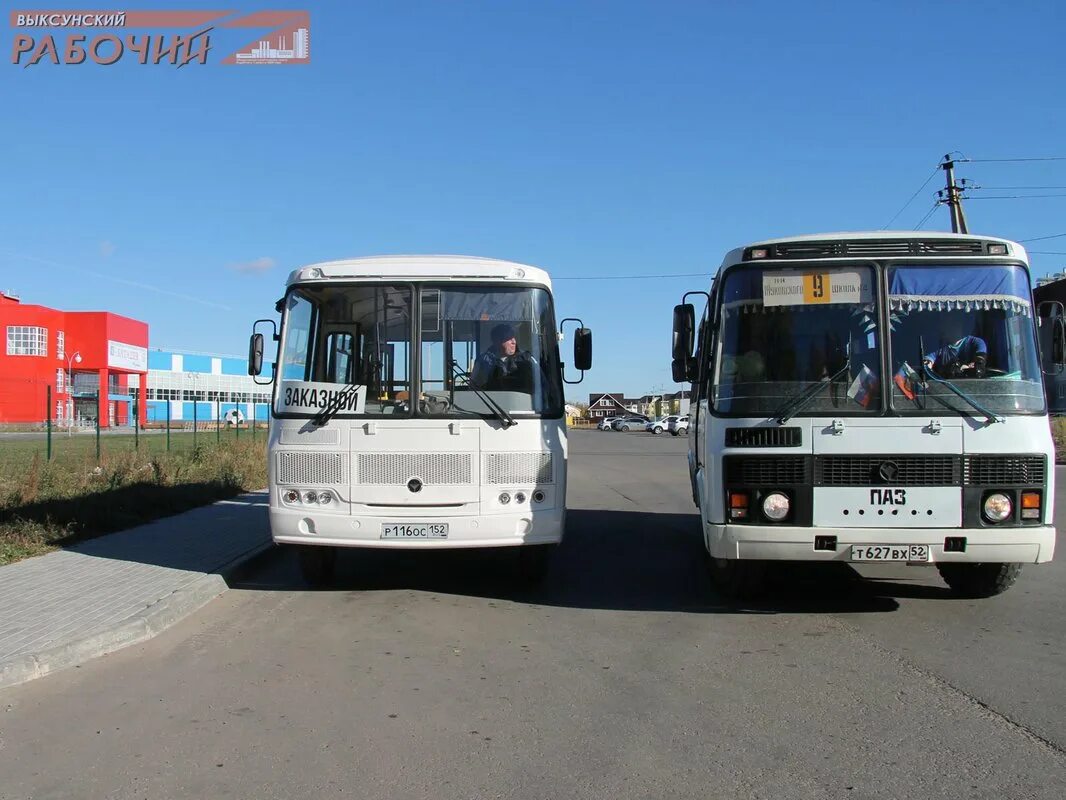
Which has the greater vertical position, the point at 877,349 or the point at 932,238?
the point at 932,238

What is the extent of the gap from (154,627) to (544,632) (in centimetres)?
286

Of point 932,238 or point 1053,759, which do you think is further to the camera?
point 932,238

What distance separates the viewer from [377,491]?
7.48 meters

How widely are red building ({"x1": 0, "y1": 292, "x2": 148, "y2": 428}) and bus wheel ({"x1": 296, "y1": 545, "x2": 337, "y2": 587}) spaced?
1936 inches

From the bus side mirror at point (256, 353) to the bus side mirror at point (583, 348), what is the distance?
2904 mm

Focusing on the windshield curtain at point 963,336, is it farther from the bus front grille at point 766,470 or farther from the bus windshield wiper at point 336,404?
the bus windshield wiper at point 336,404

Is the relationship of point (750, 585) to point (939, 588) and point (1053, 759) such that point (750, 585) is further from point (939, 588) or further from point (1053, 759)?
point (1053, 759)

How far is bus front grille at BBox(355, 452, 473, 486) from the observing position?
294 inches

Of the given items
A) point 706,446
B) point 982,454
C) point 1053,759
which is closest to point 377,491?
point 706,446

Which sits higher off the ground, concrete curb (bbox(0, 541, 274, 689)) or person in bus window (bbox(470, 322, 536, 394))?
person in bus window (bbox(470, 322, 536, 394))

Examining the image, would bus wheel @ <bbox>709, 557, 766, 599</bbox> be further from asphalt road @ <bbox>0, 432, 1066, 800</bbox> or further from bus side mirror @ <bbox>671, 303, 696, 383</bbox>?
bus side mirror @ <bbox>671, 303, 696, 383</bbox>

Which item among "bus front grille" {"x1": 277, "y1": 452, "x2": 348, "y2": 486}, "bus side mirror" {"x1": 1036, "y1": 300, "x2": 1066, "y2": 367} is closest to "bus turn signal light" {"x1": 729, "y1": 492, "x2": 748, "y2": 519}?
"bus side mirror" {"x1": 1036, "y1": 300, "x2": 1066, "y2": 367}

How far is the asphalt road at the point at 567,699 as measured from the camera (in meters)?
4.00

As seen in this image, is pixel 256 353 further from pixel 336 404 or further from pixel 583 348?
pixel 583 348
